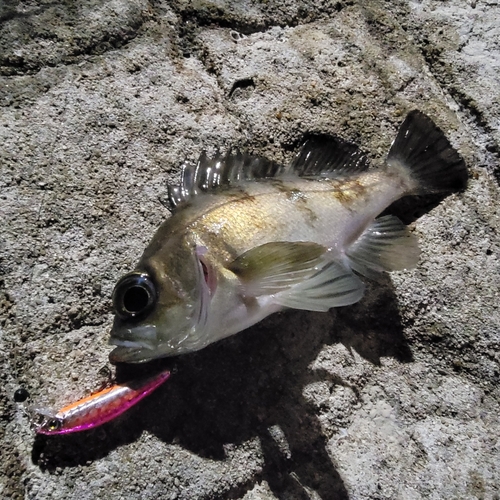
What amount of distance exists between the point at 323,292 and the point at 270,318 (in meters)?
0.38

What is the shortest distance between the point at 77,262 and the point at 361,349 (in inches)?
50.6

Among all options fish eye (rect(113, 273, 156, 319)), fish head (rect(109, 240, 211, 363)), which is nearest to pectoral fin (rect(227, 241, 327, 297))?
fish head (rect(109, 240, 211, 363))

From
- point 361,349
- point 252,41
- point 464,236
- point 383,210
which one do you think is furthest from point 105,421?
point 252,41

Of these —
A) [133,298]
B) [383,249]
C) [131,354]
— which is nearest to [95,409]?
[131,354]

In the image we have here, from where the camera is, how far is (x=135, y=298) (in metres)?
1.86

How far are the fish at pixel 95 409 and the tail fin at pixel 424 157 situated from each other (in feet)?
4.74

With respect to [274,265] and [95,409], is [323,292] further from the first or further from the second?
[95,409]

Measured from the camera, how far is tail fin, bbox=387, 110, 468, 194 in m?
2.52

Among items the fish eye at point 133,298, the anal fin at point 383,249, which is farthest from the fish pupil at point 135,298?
the anal fin at point 383,249

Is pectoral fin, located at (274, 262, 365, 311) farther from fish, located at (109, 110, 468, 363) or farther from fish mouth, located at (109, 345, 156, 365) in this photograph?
fish mouth, located at (109, 345, 156, 365)

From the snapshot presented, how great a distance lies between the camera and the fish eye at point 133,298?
1.85 m

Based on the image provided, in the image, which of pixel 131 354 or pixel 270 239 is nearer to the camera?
pixel 131 354

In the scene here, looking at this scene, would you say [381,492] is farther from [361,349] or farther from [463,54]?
[463,54]

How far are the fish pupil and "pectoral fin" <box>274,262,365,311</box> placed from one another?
0.49 metres
